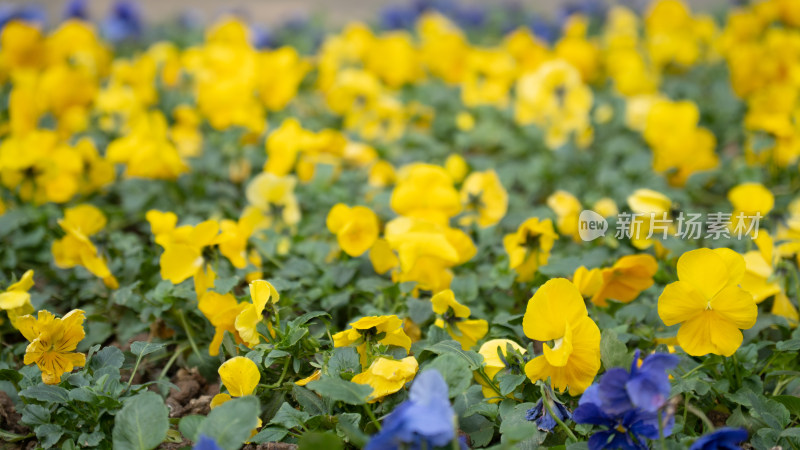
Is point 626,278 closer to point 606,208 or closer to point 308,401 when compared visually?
point 606,208

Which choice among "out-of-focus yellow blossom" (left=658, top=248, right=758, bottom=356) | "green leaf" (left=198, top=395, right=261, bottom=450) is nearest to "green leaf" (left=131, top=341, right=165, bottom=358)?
"green leaf" (left=198, top=395, right=261, bottom=450)

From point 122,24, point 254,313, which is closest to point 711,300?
point 254,313

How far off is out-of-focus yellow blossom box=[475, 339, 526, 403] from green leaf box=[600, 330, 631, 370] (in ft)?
0.42

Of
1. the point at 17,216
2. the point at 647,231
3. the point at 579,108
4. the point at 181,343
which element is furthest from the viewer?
the point at 579,108

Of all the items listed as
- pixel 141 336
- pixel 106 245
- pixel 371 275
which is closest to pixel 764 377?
pixel 371 275

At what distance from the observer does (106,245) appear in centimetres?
158

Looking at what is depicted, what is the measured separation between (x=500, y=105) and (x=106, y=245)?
63.0 inches

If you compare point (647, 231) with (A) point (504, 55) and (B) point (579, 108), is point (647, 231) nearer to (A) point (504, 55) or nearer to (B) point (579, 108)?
(B) point (579, 108)

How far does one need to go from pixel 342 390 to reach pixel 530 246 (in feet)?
1.87

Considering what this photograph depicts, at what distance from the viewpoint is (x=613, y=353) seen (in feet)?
3.53

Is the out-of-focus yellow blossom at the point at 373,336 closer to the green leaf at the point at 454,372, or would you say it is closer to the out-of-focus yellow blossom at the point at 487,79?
the green leaf at the point at 454,372

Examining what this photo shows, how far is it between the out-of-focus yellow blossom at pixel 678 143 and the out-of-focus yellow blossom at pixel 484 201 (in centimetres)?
60

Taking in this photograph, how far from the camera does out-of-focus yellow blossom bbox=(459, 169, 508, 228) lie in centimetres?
174

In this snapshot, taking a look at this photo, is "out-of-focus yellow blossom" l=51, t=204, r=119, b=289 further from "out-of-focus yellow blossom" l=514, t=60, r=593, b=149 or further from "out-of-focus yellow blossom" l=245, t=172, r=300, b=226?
"out-of-focus yellow blossom" l=514, t=60, r=593, b=149
